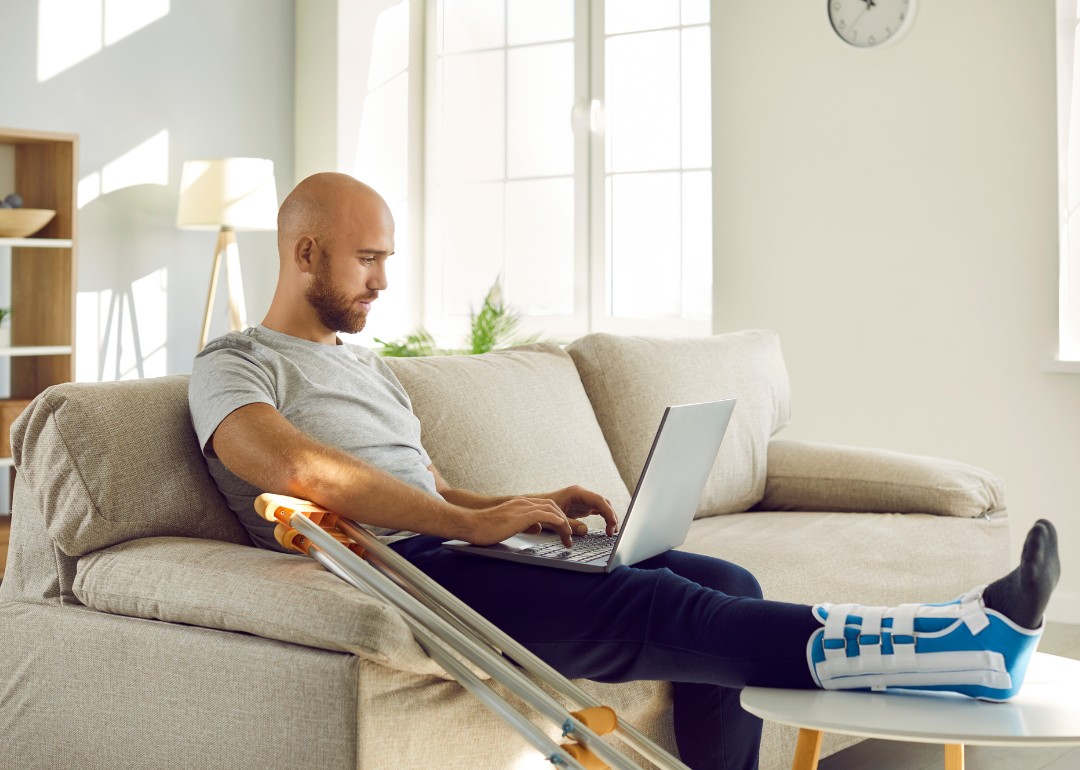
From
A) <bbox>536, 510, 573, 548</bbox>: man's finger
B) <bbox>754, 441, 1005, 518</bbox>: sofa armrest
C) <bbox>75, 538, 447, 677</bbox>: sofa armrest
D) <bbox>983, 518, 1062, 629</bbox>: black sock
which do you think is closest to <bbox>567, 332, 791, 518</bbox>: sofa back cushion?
<bbox>754, 441, 1005, 518</bbox>: sofa armrest

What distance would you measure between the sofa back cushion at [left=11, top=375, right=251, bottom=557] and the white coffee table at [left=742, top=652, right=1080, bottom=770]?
888 mm

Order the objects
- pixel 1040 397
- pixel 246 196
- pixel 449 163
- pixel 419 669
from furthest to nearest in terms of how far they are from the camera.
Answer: pixel 449 163
pixel 246 196
pixel 1040 397
pixel 419 669

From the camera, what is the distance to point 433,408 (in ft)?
6.61

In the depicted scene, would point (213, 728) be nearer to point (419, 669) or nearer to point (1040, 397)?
point (419, 669)

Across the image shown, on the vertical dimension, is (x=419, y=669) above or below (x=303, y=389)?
below

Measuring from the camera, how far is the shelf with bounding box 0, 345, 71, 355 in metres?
3.46

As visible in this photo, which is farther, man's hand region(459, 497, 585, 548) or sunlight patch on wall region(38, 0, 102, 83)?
sunlight patch on wall region(38, 0, 102, 83)

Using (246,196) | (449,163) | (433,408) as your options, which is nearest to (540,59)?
(449,163)

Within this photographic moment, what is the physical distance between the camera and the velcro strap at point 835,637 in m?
1.14

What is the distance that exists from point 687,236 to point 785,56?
0.82 m

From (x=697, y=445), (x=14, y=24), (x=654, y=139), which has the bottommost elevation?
(x=697, y=445)

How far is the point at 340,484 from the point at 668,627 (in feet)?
1.57

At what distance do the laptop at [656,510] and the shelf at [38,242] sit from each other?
2589 millimetres

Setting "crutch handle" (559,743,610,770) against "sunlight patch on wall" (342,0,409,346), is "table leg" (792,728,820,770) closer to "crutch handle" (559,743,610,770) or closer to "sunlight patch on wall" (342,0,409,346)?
"crutch handle" (559,743,610,770)
